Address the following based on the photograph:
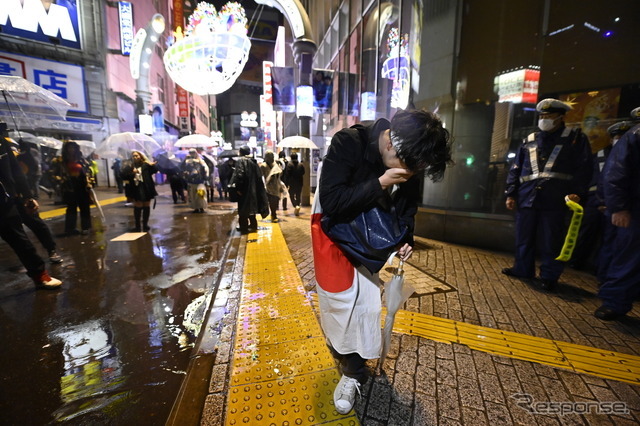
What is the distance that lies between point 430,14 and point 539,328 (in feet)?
21.7

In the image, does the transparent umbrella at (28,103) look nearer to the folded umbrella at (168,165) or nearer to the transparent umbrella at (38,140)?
the folded umbrella at (168,165)

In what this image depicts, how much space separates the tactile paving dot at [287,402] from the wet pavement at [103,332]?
1.71ft

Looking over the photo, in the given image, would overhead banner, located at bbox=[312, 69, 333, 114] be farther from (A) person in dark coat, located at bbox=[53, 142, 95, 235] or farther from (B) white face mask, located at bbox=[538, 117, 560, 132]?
(B) white face mask, located at bbox=[538, 117, 560, 132]

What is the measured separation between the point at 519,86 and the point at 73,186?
9.94 m

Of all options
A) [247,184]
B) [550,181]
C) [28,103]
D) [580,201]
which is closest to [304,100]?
[247,184]

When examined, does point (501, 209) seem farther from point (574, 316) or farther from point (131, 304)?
point (131, 304)

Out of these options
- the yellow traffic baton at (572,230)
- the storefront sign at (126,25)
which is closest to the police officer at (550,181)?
the yellow traffic baton at (572,230)

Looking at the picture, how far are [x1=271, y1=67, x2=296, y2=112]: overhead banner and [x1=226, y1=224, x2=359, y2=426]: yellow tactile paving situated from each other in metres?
8.71

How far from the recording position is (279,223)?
825cm

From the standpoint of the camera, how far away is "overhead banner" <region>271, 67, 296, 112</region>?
10.6 metres

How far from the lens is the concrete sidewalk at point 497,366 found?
6.08ft

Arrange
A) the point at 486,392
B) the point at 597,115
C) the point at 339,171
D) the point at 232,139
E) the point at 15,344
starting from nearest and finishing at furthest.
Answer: the point at 339,171
the point at 486,392
the point at 15,344
the point at 597,115
the point at 232,139

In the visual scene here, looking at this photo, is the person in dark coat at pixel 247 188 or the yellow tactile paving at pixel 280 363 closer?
the yellow tactile paving at pixel 280 363

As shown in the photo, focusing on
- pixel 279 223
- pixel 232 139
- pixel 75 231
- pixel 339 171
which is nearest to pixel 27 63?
pixel 75 231
